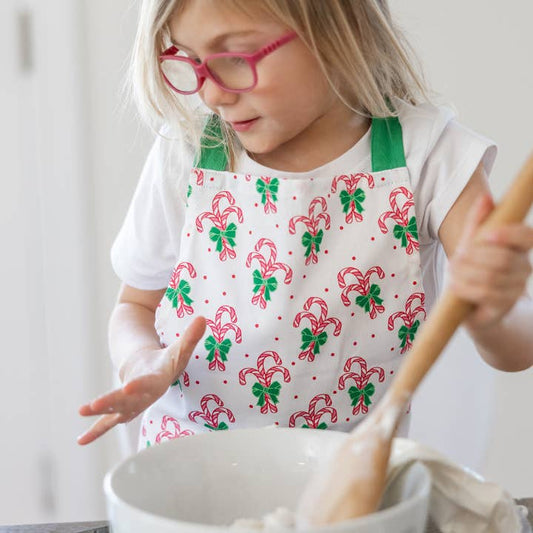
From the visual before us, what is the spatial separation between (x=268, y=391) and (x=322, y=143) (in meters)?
0.29

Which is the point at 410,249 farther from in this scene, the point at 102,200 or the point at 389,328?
the point at 102,200

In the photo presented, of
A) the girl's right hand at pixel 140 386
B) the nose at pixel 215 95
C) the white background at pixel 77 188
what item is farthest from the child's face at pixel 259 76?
the white background at pixel 77 188

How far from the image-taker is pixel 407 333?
1.11 metres

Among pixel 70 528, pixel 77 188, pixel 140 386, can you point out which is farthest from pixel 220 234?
pixel 77 188

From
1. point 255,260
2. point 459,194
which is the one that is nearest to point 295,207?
point 255,260

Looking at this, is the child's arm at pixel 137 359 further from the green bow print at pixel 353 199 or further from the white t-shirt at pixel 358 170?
the green bow print at pixel 353 199

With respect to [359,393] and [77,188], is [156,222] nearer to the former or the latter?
[359,393]

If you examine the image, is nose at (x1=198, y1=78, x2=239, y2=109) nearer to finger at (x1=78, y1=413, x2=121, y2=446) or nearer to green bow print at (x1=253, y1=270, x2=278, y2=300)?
green bow print at (x1=253, y1=270, x2=278, y2=300)

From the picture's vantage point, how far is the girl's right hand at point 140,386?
87cm

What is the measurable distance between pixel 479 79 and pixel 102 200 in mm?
729

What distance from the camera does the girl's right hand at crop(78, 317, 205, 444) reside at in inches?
34.2

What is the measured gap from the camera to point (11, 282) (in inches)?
76.0

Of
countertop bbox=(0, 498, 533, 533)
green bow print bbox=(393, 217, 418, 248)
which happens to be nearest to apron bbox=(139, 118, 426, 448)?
green bow print bbox=(393, 217, 418, 248)

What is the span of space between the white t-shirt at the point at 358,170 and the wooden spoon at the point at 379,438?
47 cm
